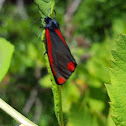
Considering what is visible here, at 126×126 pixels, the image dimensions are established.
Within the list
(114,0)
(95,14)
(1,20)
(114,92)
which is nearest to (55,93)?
(114,92)

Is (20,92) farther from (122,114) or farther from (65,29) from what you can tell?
(122,114)

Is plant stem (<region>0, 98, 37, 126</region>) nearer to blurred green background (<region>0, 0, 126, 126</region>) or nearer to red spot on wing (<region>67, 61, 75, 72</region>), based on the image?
red spot on wing (<region>67, 61, 75, 72</region>)

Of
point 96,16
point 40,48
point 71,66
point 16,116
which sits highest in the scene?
point 16,116

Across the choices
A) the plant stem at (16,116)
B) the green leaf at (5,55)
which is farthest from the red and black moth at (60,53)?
the plant stem at (16,116)

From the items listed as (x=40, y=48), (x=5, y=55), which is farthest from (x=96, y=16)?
(x=5, y=55)

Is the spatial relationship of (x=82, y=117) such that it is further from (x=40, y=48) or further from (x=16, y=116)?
(x=40, y=48)

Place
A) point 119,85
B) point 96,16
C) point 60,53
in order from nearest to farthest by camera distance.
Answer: point 119,85 → point 60,53 → point 96,16

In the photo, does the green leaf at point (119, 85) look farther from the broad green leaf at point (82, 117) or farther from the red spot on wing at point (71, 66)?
the broad green leaf at point (82, 117)

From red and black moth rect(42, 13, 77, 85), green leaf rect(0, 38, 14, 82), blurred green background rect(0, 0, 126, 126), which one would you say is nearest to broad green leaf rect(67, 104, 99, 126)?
red and black moth rect(42, 13, 77, 85)
